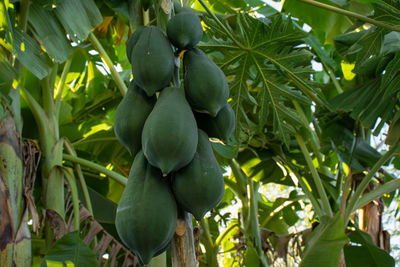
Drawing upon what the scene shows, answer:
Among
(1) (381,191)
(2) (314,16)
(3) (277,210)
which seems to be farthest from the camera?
(3) (277,210)

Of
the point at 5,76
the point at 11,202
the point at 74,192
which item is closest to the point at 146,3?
the point at 5,76

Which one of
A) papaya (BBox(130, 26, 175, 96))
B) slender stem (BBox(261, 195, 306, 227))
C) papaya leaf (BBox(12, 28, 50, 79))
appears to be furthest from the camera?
slender stem (BBox(261, 195, 306, 227))

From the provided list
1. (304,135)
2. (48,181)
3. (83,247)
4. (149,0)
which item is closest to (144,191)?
(149,0)

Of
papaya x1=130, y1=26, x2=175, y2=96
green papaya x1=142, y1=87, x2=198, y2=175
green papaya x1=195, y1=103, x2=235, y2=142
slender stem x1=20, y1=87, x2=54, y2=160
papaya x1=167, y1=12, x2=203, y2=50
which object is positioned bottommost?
slender stem x1=20, y1=87, x2=54, y2=160

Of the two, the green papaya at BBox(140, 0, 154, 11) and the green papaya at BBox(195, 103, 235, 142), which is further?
the green papaya at BBox(140, 0, 154, 11)

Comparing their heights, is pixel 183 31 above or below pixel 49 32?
above

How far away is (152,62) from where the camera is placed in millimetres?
786

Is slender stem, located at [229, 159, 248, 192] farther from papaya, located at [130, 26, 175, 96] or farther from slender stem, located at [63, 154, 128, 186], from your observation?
papaya, located at [130, 26, 175, 96]

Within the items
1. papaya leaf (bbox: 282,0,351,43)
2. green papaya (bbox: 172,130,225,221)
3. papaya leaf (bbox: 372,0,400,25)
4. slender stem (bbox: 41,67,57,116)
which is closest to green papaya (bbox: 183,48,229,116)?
green papaya (bbox: 172,130,225,221)

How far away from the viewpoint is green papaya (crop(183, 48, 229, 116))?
31.4 inches

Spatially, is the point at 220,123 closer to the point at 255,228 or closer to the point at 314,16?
the point at 255,228

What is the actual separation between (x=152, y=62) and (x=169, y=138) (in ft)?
0.58

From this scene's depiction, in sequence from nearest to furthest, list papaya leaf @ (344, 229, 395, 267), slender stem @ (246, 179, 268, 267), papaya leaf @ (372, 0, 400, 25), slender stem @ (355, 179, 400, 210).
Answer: papaya leaf @ (372, 0, 400, 25) → papaya leaf @ (344, 229, 395, 267) → slender stem @ (355, 179, 400, 210) → slender stem @ (246, 179, 268, 267)

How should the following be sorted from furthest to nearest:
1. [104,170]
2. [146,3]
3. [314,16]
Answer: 1. [314,16]
2. [104,170]
3. [146,3]
